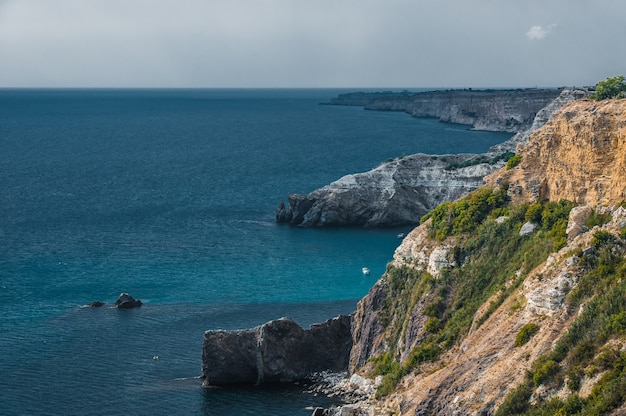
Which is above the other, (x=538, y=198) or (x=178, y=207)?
(x=538, y=198)

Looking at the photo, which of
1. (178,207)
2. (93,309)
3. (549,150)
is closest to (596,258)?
(549,150)

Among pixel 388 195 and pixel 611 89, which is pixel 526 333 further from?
pixel 388 195

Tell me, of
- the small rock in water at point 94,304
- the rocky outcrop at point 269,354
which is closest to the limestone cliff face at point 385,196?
the small rock in water at point 94,304

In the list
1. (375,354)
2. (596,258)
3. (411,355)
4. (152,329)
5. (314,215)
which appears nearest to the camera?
(596,258)

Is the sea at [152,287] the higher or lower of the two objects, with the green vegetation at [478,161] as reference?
lower

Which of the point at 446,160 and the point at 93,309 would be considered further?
the point at 446,160

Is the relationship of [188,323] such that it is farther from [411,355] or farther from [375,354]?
[411,355]

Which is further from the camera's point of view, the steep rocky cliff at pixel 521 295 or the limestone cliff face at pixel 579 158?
the limestone cliff face at pixel 579 158

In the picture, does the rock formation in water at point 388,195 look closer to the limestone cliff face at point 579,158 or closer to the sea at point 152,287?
the sea at point 152,287
